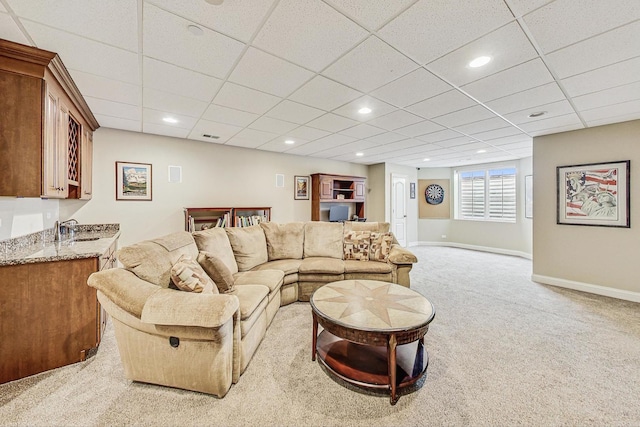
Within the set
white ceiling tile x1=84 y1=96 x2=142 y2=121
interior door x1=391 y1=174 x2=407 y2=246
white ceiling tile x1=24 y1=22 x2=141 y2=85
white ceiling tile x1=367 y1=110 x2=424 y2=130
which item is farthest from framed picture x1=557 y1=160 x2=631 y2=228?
white ceiling tile x1=84 y1=96 x2=142 y2=121

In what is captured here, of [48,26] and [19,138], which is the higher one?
[48,26]

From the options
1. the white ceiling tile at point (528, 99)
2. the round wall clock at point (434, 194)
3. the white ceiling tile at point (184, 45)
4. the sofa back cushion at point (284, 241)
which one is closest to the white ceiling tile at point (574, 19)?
the white ceiling tile at point (528, 99)

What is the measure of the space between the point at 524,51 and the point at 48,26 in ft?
10.6

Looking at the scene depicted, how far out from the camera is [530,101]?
281 cm

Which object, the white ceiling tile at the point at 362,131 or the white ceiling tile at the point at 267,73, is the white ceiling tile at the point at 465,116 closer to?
the white ceiling tile at the point at 362,131

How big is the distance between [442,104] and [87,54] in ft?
10.7

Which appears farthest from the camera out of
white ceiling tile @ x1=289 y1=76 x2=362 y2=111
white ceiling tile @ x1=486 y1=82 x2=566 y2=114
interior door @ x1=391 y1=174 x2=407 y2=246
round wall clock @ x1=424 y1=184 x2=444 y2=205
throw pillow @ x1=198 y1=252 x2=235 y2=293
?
round wall clock @ x1=424 y1=184 x2=444 y2=205

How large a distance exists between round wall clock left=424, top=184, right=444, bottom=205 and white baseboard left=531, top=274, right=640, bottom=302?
3.79 metres

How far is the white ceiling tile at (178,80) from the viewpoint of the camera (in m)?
2.14

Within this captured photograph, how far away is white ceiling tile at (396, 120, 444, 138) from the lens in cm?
364

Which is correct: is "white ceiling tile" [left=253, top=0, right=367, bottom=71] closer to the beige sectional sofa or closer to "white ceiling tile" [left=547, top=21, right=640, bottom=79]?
"white ceiling tile" [left=547, top=21, right=640, bottom=79]

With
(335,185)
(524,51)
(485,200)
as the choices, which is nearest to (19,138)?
(524,51)

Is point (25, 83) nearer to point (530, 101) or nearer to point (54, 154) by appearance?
point (54, 154)

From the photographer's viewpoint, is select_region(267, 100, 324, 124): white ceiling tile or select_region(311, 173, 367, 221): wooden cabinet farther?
select_region(311, 173, 367, 221): wooden cabinet
